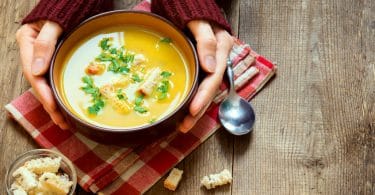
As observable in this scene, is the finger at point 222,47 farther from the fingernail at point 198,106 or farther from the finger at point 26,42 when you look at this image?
the finger at point 26,42

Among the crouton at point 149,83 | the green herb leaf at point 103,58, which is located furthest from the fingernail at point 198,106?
the green herb leaf at point 103,58

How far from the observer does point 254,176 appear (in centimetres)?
155

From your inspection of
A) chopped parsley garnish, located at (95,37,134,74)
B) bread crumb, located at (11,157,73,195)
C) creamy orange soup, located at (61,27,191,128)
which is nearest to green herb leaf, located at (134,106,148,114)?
creamy orange soup, located at (61,27,191,128)

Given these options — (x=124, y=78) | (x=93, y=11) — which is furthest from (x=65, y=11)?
(x=124, y=78)

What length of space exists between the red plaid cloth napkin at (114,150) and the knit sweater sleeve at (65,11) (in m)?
0.19

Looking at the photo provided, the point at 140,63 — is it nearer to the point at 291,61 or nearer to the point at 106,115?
the point at 106,115

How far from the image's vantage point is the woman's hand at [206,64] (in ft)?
4.88

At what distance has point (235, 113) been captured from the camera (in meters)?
1.61

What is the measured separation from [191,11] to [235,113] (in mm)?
264

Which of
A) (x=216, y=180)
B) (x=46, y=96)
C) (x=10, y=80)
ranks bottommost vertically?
(x=216, y=180)

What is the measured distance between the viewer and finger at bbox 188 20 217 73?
1510 mm

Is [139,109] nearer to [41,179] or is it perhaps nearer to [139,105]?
[139,105]

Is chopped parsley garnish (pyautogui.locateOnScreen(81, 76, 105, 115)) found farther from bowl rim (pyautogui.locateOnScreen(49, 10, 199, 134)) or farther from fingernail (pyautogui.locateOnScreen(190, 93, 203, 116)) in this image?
fingernail (pyautogui.locateOnScreen(190, 93, 203, 116))

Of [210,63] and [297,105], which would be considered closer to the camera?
[210,63]
